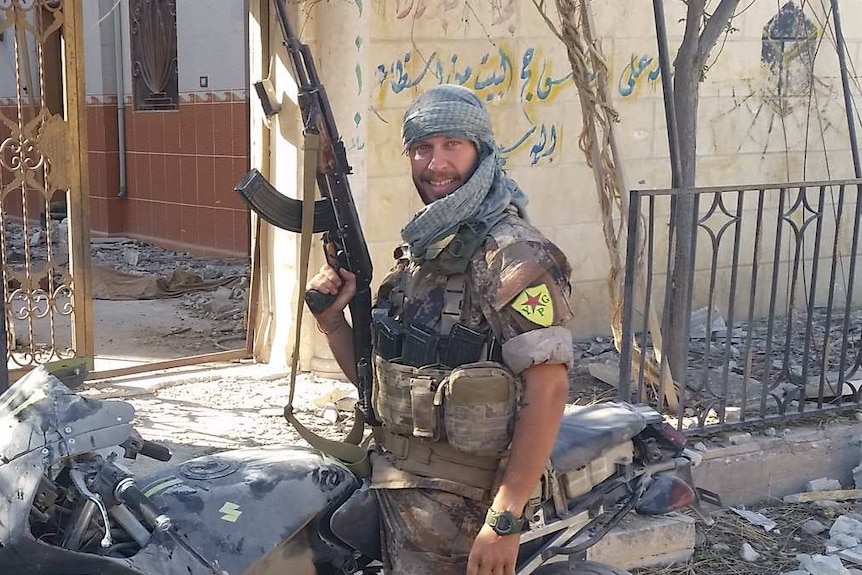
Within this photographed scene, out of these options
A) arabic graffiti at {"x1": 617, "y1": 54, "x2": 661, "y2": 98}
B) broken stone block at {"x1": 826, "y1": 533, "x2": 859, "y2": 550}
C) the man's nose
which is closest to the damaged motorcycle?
the man's nose

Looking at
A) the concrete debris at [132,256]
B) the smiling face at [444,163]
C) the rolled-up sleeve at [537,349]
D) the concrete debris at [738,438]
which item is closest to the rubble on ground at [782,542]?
the concrete debris at [738,438]

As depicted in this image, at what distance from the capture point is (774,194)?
688 cm

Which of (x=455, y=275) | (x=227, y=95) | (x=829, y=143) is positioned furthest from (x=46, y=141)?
(x=829, y=143)

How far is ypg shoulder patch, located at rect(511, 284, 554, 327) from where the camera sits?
1856 millimetres

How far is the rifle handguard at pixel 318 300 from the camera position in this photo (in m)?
2.34

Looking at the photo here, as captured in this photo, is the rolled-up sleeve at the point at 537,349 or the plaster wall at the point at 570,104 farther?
the plaster wall at the point at 570,104

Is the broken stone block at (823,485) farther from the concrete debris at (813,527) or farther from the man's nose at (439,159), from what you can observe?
the man's nose at (439,159)

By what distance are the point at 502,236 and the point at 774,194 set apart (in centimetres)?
552

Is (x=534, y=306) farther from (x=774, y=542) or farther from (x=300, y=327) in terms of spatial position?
(x=774, y=542)

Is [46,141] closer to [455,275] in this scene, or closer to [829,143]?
[455,275]

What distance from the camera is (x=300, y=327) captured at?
7.68 ft

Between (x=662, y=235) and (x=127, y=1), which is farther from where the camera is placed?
(x=127, y=1)

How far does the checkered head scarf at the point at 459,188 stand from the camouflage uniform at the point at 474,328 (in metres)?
0.05

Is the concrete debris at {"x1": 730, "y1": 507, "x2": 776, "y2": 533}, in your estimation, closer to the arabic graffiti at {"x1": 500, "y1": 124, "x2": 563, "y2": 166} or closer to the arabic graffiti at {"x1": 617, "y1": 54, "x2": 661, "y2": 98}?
the arabic graffiti at {"x1": 500, "y1": 124, "x2": 563, "y2": 166}
